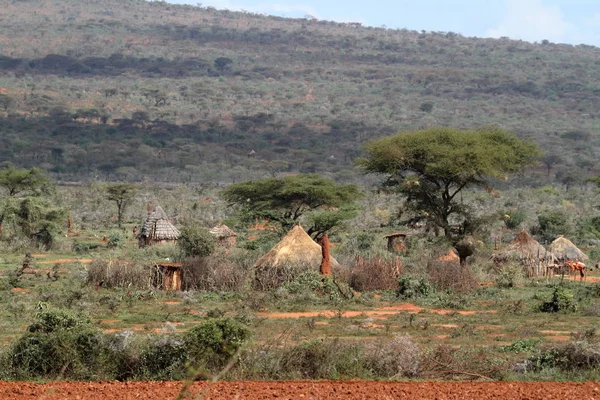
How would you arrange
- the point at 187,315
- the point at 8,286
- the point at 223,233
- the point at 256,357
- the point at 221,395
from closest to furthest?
1. the point at 221,395
2. the point at 256,357
3. the point at 187,315
4. the point at 8,286
5. the point at 223,233

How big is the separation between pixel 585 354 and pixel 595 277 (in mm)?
16663

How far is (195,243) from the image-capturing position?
2727 cm

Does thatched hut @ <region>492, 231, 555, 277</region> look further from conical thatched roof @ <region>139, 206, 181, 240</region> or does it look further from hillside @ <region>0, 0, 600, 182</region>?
hillside @ <region>0, 0, 600, 182</region>

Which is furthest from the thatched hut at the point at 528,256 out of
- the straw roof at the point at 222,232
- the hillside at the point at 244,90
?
the hillside at the point at 244,90

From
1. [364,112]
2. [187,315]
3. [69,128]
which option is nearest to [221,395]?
[187,315]

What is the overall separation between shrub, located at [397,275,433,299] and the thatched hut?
23.1 ft

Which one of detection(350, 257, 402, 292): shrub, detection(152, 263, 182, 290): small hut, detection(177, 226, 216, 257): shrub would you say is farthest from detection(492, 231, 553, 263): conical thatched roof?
detection(152, 263, 182, 290): small hut

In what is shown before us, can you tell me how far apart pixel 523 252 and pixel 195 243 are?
9711mm

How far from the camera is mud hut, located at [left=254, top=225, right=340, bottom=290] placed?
74.1ft

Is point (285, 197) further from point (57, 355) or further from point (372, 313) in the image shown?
point (57, 355)

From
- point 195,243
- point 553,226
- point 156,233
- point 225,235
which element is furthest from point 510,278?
point 553,226

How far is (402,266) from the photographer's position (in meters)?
24.5

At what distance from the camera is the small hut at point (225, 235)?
35516mm

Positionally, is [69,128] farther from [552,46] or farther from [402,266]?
[552,46]
